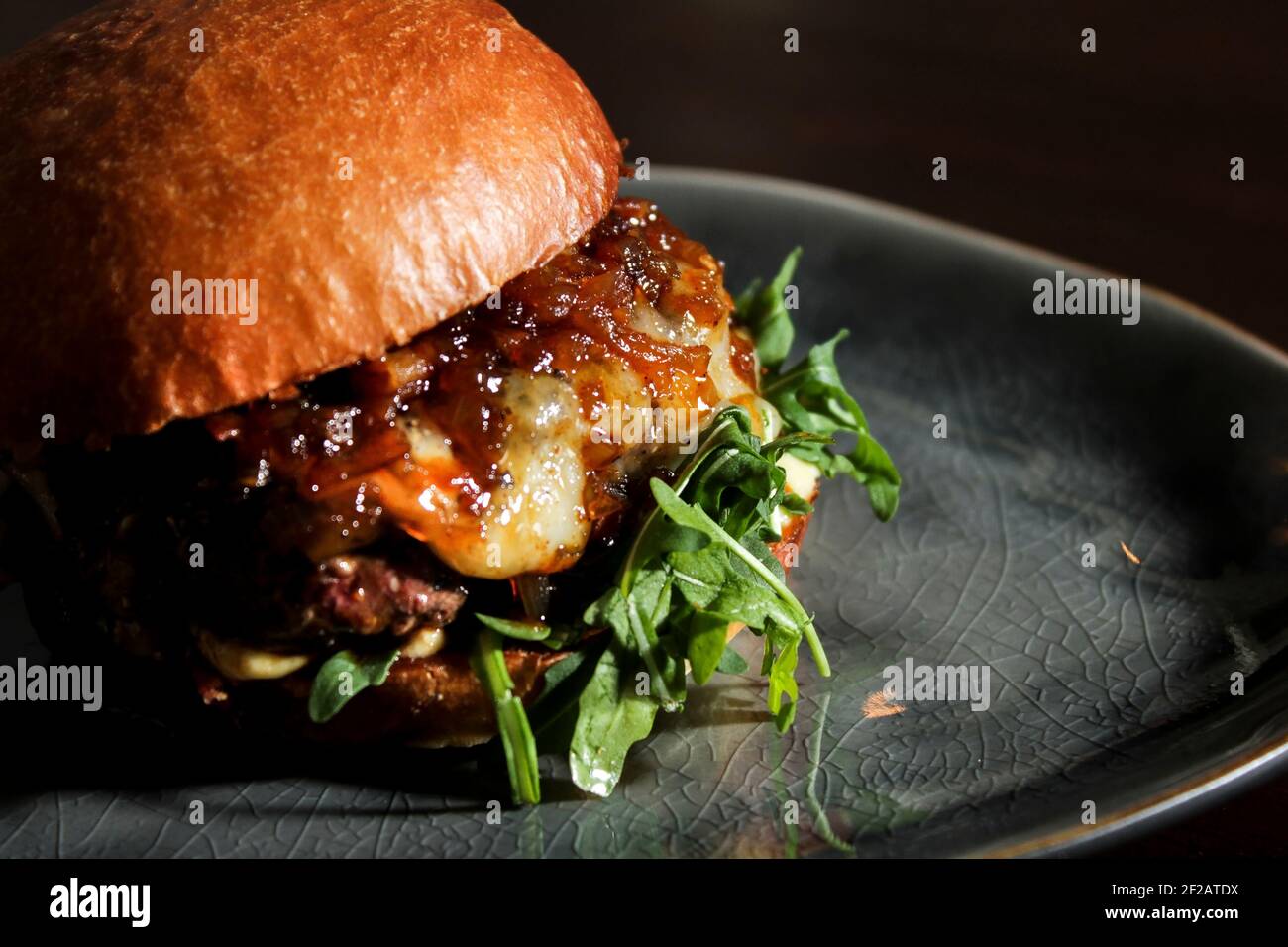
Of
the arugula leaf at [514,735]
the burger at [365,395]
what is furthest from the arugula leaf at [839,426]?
the arugula leaf at [514,735]

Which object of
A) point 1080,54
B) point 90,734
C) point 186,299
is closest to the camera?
point 186,299

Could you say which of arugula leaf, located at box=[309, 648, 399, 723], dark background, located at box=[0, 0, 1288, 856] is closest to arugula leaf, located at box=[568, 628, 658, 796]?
arugula leaf, located at box=[309, 648, 399, 723]

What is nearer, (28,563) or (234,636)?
(234,636)

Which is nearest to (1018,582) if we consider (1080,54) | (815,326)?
(815,326)

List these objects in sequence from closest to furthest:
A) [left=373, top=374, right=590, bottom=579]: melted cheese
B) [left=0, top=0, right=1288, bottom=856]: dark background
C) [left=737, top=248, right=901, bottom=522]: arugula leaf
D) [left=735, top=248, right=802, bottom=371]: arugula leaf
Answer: [left=373, top=374, right=590, bottom=579]: melted cheese, [left=737, top=248, right=901, bottom=522]: arugula leaf, [left=735, top=248, right=802, bottom=371]: arugula leaf, [left=0, top=0, right=1288, bottom=856]: dark background

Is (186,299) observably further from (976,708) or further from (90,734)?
(976,708)

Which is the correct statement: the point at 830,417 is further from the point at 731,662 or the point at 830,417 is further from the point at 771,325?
the point at 731,662

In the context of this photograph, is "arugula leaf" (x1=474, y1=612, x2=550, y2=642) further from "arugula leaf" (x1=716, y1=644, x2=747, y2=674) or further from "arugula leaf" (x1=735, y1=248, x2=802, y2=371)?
"arugula leaf" (x1=735, y1=248, x2=802, y2=371)
